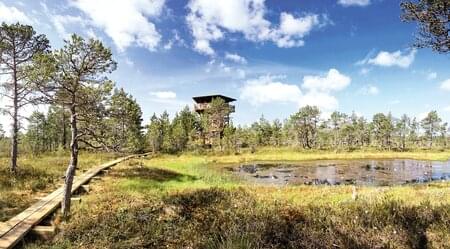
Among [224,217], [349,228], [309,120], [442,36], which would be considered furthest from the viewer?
[309,120]

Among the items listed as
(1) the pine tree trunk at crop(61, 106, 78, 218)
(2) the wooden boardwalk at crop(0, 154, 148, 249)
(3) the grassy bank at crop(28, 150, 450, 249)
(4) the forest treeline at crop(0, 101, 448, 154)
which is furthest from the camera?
(4) the forest treeline at crop(0, 101, 448, 154)

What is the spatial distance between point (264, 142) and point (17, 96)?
7459 cm

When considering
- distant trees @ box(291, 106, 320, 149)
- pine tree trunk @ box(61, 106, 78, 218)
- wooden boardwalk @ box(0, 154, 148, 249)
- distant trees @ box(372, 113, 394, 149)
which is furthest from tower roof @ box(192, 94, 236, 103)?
pine tree trunk @ box(61, 106, 78, 218)

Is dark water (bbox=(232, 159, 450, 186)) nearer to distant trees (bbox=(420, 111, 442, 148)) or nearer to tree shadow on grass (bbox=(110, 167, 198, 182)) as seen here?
tree shadow on grass (bbox=(110, 167, 198, 182))

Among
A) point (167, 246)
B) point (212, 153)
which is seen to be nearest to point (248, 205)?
point (167, 246)

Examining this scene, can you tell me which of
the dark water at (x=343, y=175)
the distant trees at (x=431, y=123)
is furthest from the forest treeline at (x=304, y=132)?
the dark water at (x=343, y=175)

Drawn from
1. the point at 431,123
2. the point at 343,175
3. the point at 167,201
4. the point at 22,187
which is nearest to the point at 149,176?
the point at 22,187

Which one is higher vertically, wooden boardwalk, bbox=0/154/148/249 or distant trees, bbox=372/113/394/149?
distant trees, bbox=372/113/394/149

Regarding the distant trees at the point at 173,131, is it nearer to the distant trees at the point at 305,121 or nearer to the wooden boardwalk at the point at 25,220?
the distant trees at the point at 305,121

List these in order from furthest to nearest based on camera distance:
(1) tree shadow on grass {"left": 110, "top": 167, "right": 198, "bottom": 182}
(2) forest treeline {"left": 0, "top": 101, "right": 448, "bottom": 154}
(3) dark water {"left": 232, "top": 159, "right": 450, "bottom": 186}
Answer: (2) forest treeline {"left": 0, "top": 101, "right": 448, "bottom": 154} → (3) dark water {"left": 232, "top": 159, "right": 450, "bottom": 186} → (1) tree shadow on grass {"left": 110, "top": 167, "right": 198, "bottom": 182}

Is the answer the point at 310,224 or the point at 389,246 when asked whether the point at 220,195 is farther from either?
the point at 389,246

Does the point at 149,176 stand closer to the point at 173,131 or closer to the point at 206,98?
the point at 173,131

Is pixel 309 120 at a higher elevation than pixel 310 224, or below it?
higher

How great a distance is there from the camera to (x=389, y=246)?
644 centimetres
